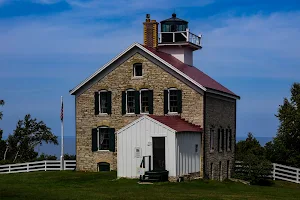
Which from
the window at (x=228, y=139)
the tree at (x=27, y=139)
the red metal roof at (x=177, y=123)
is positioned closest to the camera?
the red metal roof at (x=177, y=123)

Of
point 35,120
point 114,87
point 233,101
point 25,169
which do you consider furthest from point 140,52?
point 35,120

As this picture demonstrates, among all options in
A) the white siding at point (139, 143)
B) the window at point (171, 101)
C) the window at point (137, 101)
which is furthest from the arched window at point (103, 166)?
the window at point (171, 101)

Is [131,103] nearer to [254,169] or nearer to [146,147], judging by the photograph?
[146,147]

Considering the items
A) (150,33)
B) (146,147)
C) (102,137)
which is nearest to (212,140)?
(146,147)

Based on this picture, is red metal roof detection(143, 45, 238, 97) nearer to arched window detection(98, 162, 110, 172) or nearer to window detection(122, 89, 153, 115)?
window detection(122, 89, 153, 115)

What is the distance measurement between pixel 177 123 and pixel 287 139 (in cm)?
1293

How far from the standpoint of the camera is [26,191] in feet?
100

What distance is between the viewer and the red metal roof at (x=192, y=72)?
42.1m

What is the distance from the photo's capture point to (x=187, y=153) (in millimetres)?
37938

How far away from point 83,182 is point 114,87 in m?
8.20

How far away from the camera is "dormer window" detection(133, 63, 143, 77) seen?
41969 mm

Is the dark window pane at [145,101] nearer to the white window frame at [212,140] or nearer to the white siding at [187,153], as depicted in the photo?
the white siding at [187,153]

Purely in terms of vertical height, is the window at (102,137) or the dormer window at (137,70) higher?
the dormer window at (137,70)

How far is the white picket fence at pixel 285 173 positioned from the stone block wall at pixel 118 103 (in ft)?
28.5
